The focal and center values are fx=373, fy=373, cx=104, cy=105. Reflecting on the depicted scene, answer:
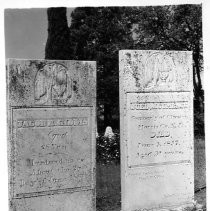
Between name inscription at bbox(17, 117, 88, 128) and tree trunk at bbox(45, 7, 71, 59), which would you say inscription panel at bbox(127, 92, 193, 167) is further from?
tree trunk at bbox(45, 7, 71, 59)

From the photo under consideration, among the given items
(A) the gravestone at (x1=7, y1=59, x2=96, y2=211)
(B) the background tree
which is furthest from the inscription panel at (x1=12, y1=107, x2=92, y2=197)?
(B) the background tree

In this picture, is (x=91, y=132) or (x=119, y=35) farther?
(x=119, y=35)

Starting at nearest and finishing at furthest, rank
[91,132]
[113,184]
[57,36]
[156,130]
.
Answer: [91,132] < [156,130] < [113,184] < [57,36]

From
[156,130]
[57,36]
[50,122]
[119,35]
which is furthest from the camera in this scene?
[119,35]

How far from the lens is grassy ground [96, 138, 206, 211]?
545 centimetres

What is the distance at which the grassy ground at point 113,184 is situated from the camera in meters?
5.45

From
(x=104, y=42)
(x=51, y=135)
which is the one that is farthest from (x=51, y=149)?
(x=104, y=42)

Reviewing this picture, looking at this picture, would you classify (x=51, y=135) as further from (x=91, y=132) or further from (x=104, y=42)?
(x=104, y=42)

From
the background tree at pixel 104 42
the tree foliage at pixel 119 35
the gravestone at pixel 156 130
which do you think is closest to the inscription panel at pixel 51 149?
the gravestone at pixel 156 130

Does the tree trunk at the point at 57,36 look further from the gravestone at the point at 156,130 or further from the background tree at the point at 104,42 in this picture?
the gravestone at the point at 156,130

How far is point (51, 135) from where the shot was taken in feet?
13.1

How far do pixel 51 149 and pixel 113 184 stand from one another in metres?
2.92

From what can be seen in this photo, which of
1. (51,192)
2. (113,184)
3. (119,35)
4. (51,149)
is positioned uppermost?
(119,35)

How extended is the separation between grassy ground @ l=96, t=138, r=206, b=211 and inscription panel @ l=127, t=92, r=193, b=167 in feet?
3.02
